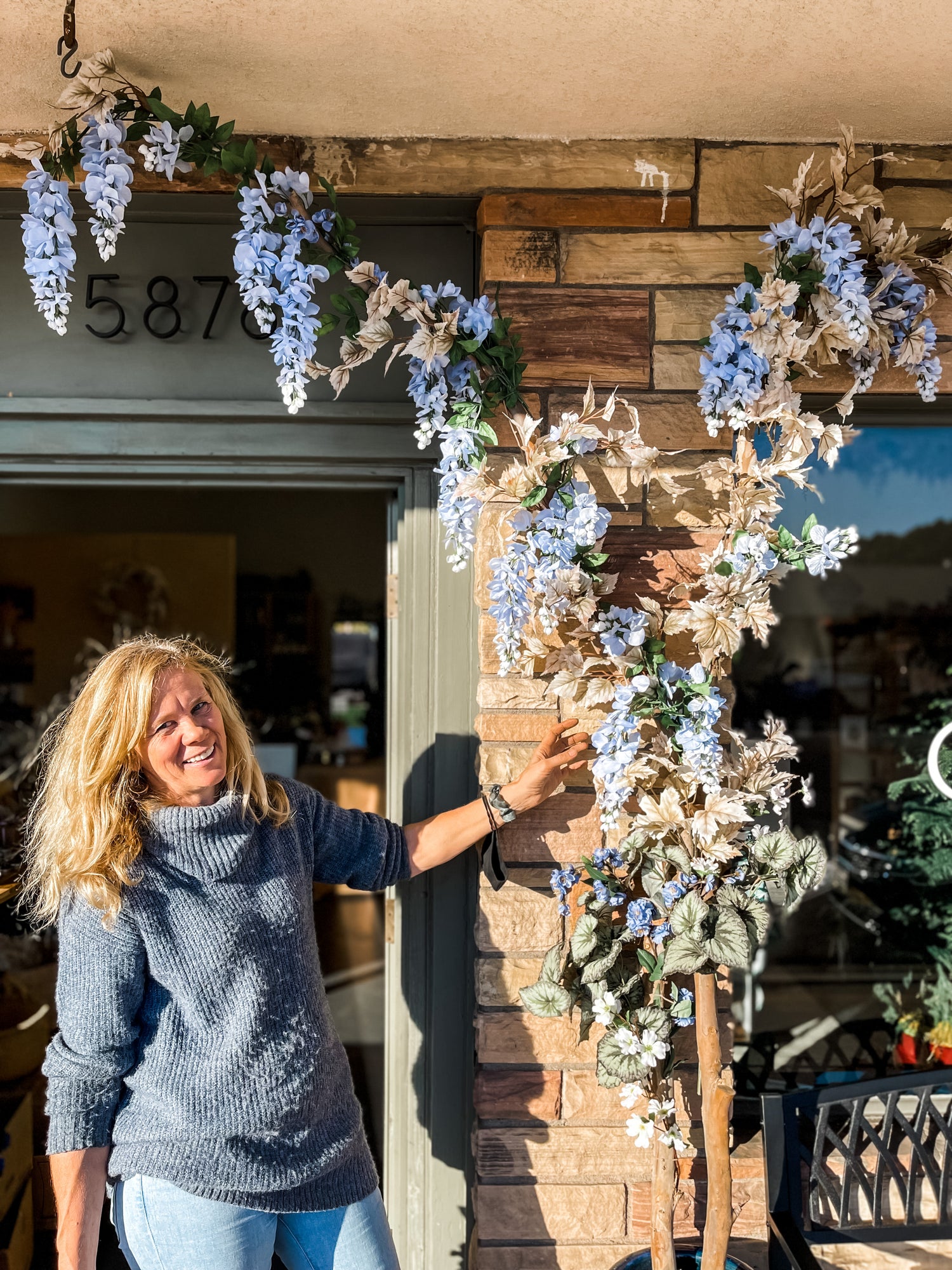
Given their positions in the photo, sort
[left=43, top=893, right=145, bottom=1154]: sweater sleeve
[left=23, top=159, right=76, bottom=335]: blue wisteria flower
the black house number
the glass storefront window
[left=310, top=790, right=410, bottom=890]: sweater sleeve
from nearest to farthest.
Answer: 1. [left=43, top=893, right=145, bottom=1154]: sweater sleeve
2. [left=23, top=159, right=76, bottom=335]: blue wisteria flower
3. [left=310, top=790, right=410, bottom=890]: sweater sleeve
4. the black house number
5. the glass storefront window

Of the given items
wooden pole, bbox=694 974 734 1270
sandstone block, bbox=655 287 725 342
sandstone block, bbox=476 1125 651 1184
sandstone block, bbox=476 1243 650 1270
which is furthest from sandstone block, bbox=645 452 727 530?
sandstone block, bbox=476 1243 650 1270

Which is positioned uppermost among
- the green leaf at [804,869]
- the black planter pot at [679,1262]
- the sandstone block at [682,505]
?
the sandstone block at [682,505]

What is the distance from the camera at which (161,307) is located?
215 cm

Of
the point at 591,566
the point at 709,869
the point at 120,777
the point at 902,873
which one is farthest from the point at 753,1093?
the point at 120,777

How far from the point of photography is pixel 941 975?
2.71 metres

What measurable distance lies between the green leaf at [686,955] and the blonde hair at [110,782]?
0.71 metres

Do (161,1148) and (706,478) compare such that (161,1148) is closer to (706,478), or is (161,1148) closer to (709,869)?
(709,869)

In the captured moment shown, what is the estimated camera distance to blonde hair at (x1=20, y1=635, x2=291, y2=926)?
61.8 inches

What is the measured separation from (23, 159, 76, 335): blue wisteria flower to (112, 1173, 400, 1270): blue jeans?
140cm

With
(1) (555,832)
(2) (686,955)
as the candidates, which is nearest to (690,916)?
(2) (686,955)

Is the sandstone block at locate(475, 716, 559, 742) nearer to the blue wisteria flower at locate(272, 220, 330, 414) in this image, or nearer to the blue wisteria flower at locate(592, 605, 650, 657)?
the blue wisteria flower at locate(592, 605, 650, 657)

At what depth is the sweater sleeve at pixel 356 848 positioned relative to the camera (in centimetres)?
186

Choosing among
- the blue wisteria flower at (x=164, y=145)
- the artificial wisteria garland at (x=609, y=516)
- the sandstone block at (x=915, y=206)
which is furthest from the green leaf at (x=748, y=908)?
the blue wisteria flower at (x=164, y=145)

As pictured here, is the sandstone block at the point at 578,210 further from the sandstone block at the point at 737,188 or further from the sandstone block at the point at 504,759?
the sandstone block at the point at 504,759
